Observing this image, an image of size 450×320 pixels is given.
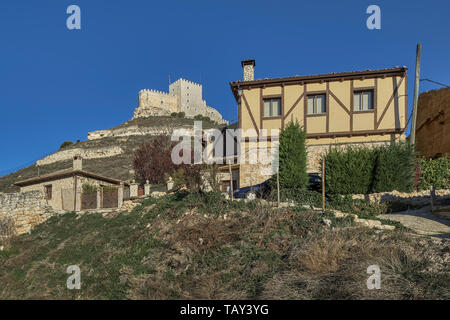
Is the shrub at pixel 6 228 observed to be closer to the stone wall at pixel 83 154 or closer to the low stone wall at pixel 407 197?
the low stone wall at pixel 407 197

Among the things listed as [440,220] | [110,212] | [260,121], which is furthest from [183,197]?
[440,220]

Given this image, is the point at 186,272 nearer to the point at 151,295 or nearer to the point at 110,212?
the point at 151,295

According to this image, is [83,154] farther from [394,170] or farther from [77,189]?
[394,170]

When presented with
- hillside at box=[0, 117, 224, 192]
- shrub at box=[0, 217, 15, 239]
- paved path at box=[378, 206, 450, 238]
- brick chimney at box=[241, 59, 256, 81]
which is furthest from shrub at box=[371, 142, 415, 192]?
hillside at box=[0, 117, 224, 192]

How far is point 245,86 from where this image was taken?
1717 cm

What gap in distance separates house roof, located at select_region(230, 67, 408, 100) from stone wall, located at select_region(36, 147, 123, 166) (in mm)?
38172

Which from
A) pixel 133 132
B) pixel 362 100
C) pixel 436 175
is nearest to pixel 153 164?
pixel 362 100

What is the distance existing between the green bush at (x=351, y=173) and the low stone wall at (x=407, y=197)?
17.4 inches

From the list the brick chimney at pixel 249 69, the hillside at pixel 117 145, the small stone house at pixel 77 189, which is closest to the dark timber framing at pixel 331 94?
the brick chimney at pixel 249 69

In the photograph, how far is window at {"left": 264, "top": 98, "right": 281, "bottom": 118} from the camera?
17016 mm

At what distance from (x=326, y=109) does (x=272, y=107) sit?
284 centimetres

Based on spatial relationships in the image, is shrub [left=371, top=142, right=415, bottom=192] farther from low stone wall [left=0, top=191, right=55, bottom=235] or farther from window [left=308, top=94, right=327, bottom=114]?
low stone wall [left=0, top=191, right=55, bottom=235]

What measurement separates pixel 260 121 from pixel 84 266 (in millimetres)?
11189
